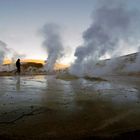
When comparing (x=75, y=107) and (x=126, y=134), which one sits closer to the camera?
(x=126, y=134)

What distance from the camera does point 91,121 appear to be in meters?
8.02

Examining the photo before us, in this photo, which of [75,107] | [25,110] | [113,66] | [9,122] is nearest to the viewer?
[9,122]

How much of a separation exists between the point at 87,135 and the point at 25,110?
359 cm

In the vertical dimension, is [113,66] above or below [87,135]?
above

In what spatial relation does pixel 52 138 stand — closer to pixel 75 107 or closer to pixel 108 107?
pixel 75 107

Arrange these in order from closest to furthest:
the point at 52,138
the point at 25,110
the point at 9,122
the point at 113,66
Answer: the point at 52,138 < the point at 9,122 < the point at 25,110 < the point at 113,66

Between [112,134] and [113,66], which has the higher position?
[113,66]

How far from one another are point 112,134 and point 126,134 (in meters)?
0.37

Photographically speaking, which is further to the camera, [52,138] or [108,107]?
[108,107]

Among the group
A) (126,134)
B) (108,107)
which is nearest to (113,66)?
(108,107)

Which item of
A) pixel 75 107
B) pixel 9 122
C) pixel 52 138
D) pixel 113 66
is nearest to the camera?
pixel 52 138

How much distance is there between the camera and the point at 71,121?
7.96m

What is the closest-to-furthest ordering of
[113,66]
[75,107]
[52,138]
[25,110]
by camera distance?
1. [52,138]
2. [25,110]
3. [75,107]
4. [113,66]

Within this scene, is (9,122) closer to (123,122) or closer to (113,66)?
(123,122)
